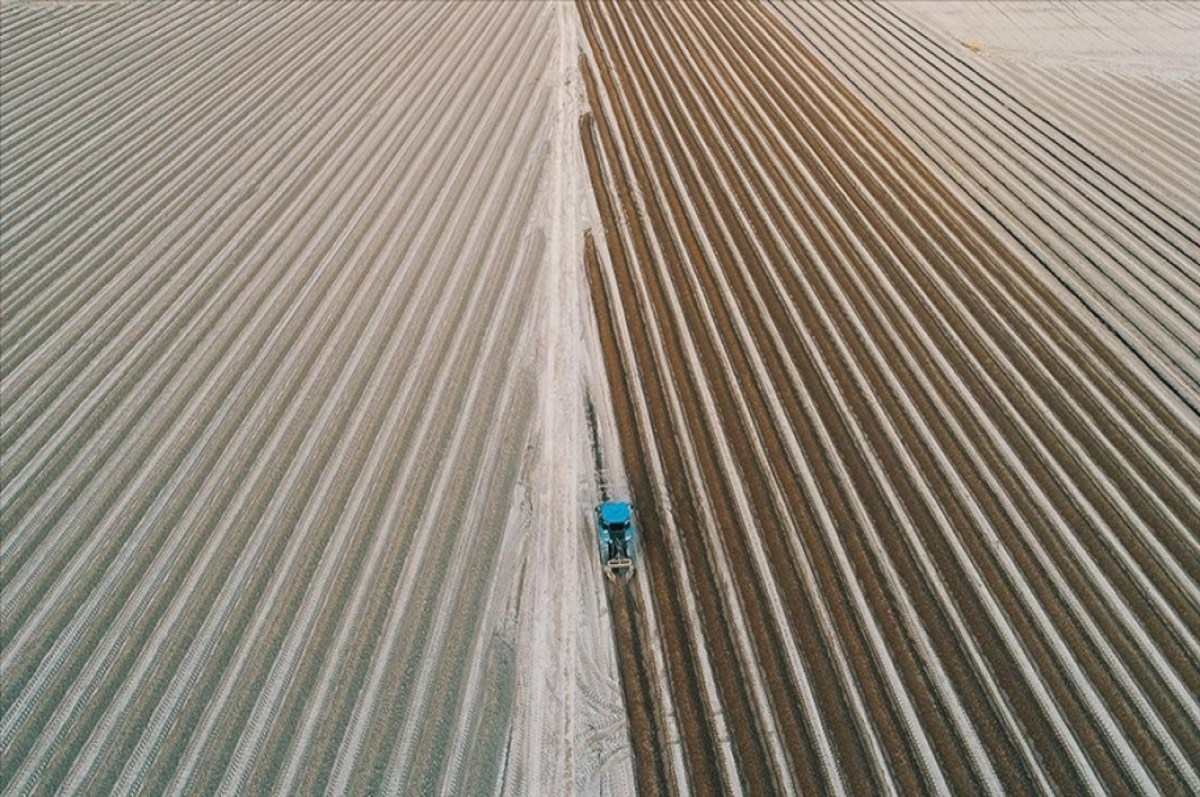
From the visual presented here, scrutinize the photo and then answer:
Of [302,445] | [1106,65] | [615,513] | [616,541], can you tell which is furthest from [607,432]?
[1106,65]

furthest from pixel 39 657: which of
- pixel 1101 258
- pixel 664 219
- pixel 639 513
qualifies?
pixel 1101 258

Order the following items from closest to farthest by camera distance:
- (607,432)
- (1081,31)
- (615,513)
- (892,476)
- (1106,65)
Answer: (615,513) → (892,476) → (607,432) → (1106,65) → (1081,31)

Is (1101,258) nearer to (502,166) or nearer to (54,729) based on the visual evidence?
(502,166)

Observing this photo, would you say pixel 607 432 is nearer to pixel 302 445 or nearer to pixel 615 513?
pixel 615 513

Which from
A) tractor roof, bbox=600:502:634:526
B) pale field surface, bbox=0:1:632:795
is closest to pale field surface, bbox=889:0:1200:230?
pale field surface, bbox=0:1:632:795

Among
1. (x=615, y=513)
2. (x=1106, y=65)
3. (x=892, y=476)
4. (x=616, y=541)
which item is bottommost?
(x=616, y=541)

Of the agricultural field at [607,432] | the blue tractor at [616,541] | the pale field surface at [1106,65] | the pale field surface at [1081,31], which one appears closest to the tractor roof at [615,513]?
the blue tractor at [616,541]
